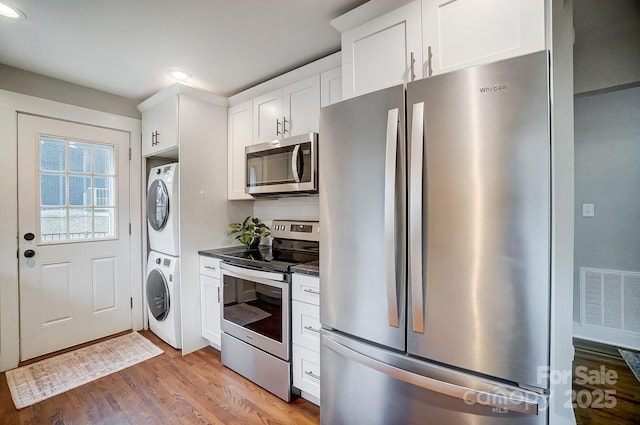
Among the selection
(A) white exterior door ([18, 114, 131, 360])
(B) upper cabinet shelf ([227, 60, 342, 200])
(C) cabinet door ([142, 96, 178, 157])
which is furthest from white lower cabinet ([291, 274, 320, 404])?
(A) white exterior door ([18, 114, 131, 360])

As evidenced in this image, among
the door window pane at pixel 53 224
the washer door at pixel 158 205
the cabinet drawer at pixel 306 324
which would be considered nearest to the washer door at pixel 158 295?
the washer door at pixel 158 205

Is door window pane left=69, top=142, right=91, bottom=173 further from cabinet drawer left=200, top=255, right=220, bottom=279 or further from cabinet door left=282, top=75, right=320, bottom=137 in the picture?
cabinet door left=282, top=75, right=320, bottom=137

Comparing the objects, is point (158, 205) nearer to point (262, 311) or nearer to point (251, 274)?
point (251, 274)

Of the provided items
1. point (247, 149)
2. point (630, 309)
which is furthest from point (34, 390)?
point (630, 309)

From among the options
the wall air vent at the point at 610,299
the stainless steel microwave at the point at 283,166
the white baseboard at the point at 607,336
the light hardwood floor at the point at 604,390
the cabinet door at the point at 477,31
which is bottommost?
the light hardwood floor at the point at 604,390

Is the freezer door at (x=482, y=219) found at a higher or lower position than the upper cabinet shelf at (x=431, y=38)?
lower

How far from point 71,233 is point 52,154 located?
731 millimetres

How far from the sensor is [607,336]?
8.72 feet

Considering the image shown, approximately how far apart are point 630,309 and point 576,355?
2.24 feet

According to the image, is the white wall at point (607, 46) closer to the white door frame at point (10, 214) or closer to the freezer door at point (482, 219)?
the freezer door at point (482, 219)

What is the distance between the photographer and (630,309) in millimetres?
2578

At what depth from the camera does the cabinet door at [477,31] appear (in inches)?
42.0

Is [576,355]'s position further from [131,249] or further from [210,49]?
[131,249]

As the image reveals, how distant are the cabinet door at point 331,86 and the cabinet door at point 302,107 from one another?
0.05 m
